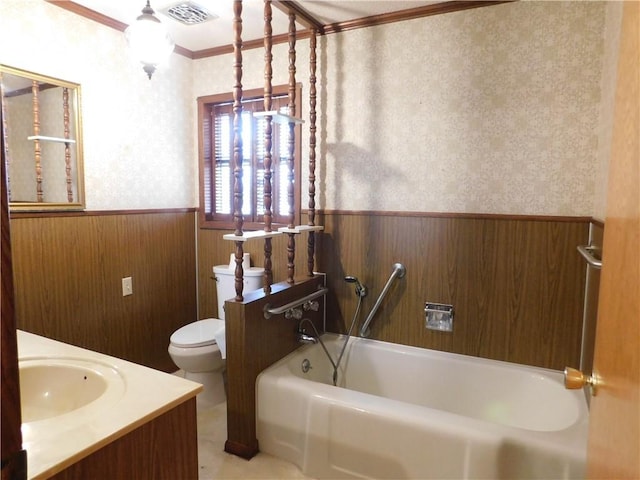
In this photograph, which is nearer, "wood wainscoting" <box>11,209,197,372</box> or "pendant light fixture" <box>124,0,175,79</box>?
"pendant light fixture" <box>124,0,175,79</box>

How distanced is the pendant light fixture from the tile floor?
6.29ft

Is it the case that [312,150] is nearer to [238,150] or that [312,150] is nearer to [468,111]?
[238,150]

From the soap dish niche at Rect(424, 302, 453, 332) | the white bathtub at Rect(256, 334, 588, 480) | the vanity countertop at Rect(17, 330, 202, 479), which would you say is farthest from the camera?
the soap dish niche at Rect(424, 302, 453, 332)

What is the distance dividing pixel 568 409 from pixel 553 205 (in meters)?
0.98

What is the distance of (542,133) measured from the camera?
1.99 m

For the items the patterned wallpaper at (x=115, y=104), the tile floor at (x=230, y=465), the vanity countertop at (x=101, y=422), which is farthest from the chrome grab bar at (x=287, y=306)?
the patterned wallpaper at (x=115, y=104)

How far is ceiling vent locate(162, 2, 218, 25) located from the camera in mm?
2146

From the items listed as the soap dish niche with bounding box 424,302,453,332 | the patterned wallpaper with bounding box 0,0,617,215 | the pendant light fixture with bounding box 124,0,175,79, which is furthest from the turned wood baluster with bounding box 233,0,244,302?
the soap dish niche with bounding box 424,302,453,332

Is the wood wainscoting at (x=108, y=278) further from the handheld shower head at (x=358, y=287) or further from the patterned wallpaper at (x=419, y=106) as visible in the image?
the handheld shower head at (x=358, y=287)

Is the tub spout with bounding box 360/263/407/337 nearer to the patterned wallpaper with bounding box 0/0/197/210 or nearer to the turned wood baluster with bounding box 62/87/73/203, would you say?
the patterned wallpaper with bounding box 0/0/197/210

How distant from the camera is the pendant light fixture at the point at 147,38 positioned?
Answer: 69.2 inches

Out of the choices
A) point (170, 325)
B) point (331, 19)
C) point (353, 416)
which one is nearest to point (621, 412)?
point (353, 416)

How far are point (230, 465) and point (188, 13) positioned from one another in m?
2.42

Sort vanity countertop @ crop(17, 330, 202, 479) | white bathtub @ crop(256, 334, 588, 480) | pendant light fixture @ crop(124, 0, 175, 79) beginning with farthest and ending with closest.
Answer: pendant light fixture @ crop(124, 0, 175, 79)
white bathtub @ crop(256, 334, 588, 480)
vanity countertop @ crop(17, 330, 202, 479)
